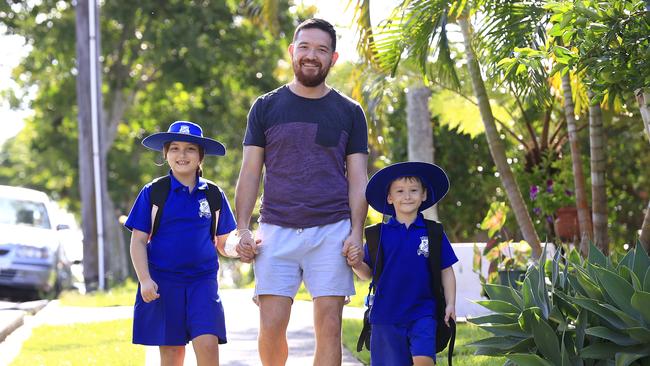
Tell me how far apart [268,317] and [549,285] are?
1530 millimetres

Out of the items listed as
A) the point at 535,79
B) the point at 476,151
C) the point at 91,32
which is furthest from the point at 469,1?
the point at 91,32

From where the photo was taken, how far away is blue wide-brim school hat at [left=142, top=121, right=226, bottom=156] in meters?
6.55

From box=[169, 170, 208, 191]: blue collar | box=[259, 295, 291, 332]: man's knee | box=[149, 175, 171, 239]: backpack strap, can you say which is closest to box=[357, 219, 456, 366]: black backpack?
box=[259, 295, 291, 332]: man's knee

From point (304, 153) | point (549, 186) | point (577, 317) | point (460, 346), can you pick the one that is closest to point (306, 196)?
point (304, 153)

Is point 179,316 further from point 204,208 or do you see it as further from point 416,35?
point 416,35

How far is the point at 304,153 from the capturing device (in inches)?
247

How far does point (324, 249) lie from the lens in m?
6.25

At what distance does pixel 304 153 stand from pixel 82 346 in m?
4.89

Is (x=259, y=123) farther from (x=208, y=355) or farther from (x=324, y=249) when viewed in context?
(x=208, y=355)

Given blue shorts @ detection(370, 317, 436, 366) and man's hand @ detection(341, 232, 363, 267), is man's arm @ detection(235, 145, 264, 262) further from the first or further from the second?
blue shorts @ detection(370, 317, 436, 366)

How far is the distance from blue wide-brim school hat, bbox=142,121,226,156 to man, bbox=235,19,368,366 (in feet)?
1.03

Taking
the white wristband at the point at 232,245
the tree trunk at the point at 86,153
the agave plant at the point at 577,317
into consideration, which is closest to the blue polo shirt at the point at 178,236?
the white wristband at the point at 232,245

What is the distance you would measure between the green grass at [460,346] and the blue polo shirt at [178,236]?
1.67 m

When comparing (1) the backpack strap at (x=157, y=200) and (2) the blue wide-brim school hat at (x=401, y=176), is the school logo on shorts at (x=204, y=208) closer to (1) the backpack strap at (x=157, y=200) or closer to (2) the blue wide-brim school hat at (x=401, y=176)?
Result: (1) the backpack strap at (x=157, y=200)
